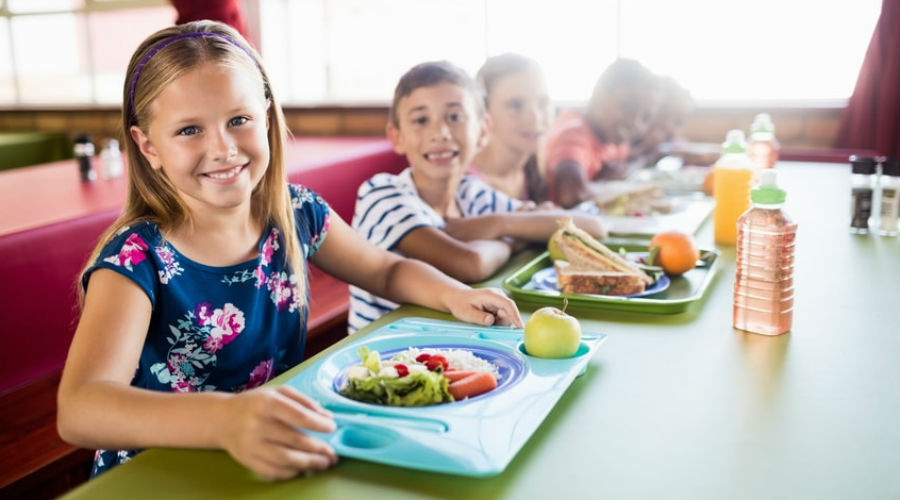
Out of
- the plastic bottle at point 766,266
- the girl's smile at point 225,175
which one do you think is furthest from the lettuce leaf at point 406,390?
the plastic bottle at point 766,266

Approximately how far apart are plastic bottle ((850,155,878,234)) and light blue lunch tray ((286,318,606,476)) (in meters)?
1.04

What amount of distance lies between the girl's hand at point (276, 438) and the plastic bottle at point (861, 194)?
4.87ft

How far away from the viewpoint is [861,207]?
5.96ft

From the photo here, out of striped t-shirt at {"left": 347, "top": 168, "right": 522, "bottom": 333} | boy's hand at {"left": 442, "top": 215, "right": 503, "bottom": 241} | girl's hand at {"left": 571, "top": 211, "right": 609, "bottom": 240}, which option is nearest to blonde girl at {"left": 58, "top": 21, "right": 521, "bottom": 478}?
striped t-shirt at {"left": 347, "top": 168, "right": 522, "bottom": 333}

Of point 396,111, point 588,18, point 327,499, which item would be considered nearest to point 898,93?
point 588,18

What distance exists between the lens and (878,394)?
946 millimetres

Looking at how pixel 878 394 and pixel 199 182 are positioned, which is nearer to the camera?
pixel 878 394

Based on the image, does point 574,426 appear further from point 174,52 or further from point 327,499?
point 174,52

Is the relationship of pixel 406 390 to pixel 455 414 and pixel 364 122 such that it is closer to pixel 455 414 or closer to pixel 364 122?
pixel 455 414

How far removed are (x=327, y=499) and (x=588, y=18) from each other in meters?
3.89

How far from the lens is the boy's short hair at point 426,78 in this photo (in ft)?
5.90

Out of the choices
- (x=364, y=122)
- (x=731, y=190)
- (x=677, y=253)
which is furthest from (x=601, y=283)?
(x=364, y=122)

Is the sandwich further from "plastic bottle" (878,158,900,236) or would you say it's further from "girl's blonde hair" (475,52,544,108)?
"girl's blonde hair" (475,52,544,108)

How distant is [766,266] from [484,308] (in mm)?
413
